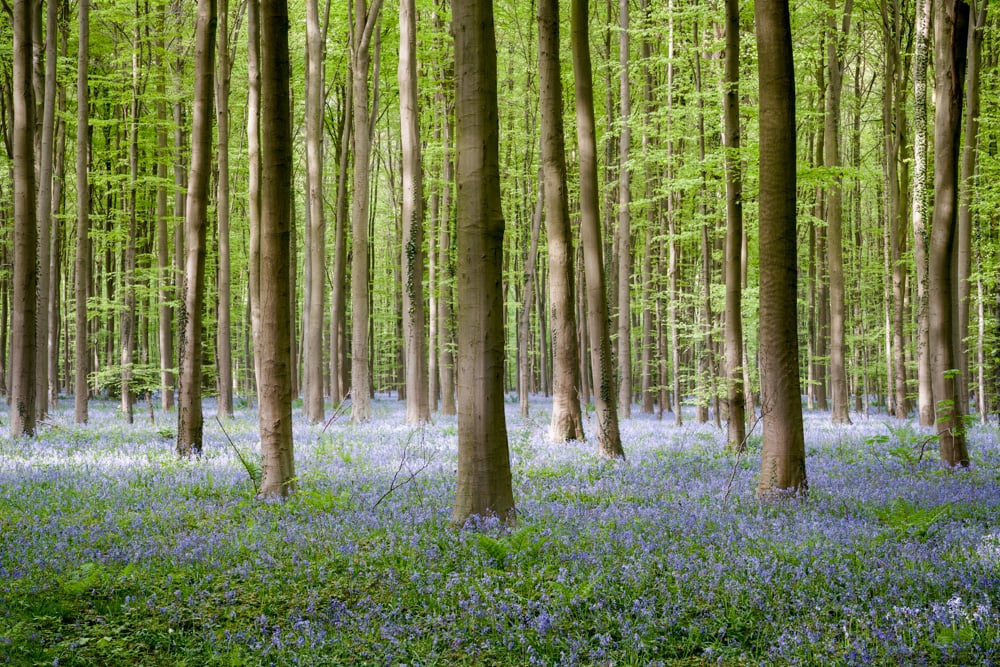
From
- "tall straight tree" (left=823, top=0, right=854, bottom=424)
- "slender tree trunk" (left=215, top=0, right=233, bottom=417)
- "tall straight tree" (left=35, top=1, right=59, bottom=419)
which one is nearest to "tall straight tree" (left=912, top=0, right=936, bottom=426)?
"tall straight tree" (left=823, top=0, right=854, bottom=424)

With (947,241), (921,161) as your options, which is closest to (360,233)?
(921,161)

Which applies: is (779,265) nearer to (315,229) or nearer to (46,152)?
(315,229)

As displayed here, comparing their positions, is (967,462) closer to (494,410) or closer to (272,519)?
(494,410)

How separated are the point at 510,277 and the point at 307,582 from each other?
2696cm

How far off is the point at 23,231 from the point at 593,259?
409 inches

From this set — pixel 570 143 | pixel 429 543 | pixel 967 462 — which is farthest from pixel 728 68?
pixel 570 143

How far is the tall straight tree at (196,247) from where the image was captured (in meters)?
11.4

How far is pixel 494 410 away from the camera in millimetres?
7004

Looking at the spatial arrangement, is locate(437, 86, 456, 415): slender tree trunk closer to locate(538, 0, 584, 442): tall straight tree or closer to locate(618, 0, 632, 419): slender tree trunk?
locate(618, 0, 632, 419): slender tree trunk

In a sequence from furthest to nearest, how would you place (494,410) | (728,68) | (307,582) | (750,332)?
(750,332)
(728,68)
(494,410)
(307,582)

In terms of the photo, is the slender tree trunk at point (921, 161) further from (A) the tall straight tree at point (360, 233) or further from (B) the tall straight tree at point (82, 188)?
(B) the tall straight tree at point (82, 188)

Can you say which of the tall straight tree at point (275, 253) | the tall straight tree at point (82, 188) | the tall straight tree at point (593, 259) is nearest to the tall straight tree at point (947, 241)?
the tall straight tree at point (593, 259)

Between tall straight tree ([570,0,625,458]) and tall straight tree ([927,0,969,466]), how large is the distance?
15.5ft

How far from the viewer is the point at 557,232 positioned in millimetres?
12516
